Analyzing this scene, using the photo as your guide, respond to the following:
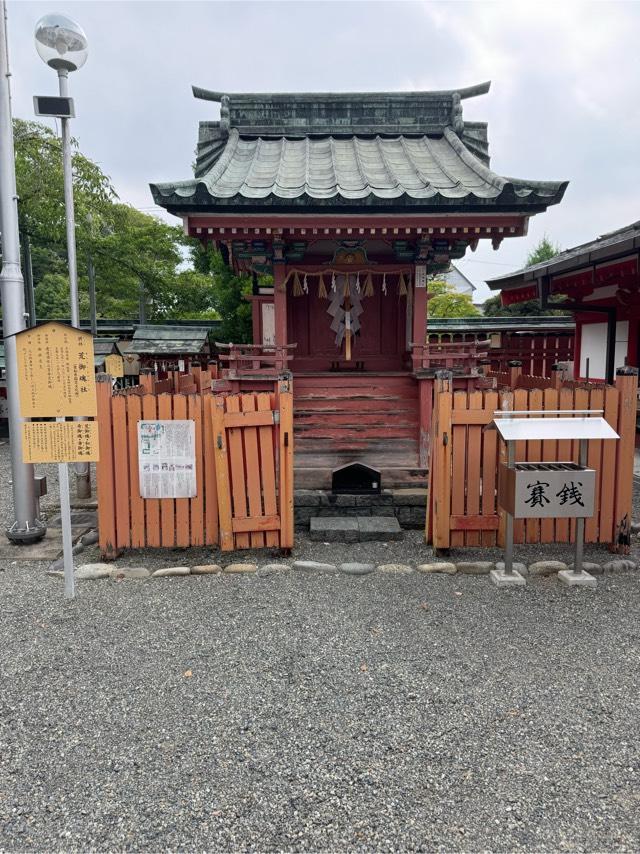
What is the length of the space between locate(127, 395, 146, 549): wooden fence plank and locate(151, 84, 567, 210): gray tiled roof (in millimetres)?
3446

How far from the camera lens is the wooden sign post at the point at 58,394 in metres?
4.25

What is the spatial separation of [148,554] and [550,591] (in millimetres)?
3985

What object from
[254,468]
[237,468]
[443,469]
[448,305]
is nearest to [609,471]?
[443,469]

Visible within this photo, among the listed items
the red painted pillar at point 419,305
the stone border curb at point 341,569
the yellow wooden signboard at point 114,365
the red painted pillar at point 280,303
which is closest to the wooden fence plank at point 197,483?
the stone border curb at point 341,569

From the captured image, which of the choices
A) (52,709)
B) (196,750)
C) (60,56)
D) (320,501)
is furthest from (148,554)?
(60,56)

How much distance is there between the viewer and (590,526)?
526 cm

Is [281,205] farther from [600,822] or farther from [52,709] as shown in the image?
[600,822]

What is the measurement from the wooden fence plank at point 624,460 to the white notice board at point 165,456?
14.3 ft

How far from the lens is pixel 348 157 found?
380 inches

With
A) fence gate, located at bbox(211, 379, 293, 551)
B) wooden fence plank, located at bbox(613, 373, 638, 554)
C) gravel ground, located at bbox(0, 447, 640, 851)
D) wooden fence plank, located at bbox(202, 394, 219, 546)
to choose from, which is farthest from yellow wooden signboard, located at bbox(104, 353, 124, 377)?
wooden fence plank, located at bbox(613, 373, 638, 554)

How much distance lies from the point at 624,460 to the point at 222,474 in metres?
4.09

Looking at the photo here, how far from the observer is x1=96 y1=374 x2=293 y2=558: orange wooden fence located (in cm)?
513

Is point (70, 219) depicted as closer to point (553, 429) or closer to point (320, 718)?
point (553, 429)

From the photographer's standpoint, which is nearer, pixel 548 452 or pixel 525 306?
pixel 548 452
